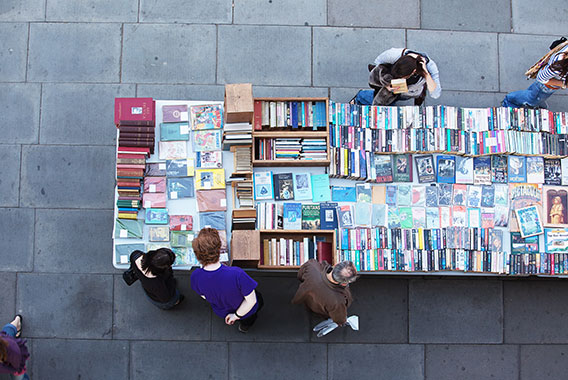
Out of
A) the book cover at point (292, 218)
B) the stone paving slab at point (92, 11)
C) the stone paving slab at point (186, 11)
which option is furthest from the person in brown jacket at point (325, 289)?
the stone paving slab at point (92, 11)

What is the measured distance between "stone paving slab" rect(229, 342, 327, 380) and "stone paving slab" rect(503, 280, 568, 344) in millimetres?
2155

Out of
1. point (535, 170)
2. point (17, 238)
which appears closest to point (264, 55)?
point (535, 170)

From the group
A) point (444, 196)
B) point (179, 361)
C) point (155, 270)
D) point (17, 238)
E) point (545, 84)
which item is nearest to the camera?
point (155, 270)

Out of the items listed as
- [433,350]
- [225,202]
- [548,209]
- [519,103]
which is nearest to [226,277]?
[225,202]

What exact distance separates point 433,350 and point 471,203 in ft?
5.89

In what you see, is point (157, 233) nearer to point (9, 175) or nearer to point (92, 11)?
point (9, 175)

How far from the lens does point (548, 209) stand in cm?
443

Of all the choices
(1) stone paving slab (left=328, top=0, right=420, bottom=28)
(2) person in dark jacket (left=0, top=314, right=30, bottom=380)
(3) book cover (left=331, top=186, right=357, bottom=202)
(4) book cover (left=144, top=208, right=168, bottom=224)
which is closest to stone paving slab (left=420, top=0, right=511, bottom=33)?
(1) stone paving slab (left=328, top=0, right=420, bottom=28)

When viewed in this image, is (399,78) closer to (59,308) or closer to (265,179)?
(265,179)

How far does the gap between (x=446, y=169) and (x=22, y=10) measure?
515cm

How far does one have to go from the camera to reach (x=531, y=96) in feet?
16.4

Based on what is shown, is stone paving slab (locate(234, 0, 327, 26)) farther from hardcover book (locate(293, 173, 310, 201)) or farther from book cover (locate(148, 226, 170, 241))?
book cover (locate(148, 226, 170, 241))

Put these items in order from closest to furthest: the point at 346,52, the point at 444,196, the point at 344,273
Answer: the point at 344,273 → the point at 444,196 → the point at 346,52

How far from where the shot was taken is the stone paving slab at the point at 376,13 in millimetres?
5582
